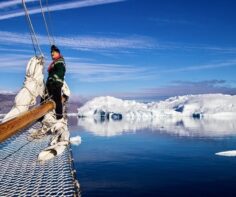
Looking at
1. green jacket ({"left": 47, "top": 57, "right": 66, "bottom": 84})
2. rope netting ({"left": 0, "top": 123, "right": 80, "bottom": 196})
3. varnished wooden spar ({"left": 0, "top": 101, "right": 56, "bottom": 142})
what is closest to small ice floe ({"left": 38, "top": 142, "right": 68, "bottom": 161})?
rope netting ({"left": 0, "top": 123, "right": 80, "bottom": 196})

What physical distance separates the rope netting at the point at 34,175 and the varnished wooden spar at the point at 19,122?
24.4 inches

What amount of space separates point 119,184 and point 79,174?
5550 mm

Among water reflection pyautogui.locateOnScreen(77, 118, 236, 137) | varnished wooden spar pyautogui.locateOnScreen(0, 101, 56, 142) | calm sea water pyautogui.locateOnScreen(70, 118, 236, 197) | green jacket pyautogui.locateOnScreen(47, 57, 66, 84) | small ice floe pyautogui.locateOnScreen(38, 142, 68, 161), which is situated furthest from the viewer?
water reflection pyautogui.locateOnScreen(77, 118, 236, 137)

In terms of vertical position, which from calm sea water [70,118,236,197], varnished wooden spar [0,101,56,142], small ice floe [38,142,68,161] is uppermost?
varnished wooden spar [0,101,56,142]

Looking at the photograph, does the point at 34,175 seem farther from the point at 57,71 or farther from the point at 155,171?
the point at 155,171

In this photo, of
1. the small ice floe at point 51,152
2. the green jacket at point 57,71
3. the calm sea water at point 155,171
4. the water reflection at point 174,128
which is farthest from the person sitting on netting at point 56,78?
the water reflection at point 174,128

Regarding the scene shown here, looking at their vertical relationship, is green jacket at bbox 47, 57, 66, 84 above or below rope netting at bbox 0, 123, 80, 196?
above

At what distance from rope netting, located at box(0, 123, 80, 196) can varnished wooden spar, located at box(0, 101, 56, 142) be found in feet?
2.04

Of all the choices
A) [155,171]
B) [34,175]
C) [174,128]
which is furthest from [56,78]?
[174,128]

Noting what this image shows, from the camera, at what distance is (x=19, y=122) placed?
438 cm

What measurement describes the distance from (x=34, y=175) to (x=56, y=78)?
333 cm

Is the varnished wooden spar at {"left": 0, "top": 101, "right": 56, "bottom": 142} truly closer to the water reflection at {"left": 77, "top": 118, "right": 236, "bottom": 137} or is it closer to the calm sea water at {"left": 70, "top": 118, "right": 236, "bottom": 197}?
the calm sea water at {"left": 70, "top": 118, "right": 236, "bottom": 197}

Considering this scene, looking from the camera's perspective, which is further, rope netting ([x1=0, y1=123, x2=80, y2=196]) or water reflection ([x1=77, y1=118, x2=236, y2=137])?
water reflection ([x1=77, y1=118, x2=236, y2=137])

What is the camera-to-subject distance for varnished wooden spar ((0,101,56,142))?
3.46 m
